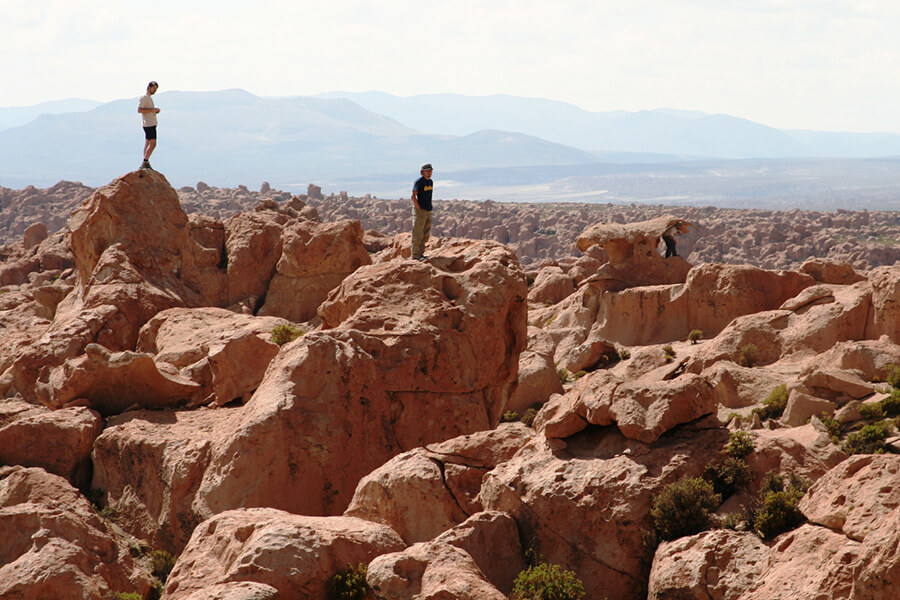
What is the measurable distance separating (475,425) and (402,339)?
2.30m

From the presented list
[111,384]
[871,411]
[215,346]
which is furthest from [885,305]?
[111,384]

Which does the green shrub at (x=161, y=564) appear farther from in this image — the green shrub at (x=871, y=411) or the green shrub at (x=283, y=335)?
the green shrub at (x=871, y=411)

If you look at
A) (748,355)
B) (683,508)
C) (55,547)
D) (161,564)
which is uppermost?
(683,508)

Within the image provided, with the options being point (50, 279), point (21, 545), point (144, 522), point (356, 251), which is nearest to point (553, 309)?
point (356, 251)

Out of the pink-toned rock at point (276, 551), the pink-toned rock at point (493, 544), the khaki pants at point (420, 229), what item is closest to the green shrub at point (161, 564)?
the pink-toned rock at point (276, 551)

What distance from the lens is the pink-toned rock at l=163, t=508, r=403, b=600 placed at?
9.46m

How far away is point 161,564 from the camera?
13.9 meters

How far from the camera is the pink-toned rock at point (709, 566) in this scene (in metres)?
9.42

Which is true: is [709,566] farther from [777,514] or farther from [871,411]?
[871,411]

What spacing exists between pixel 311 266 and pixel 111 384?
38.4 feet

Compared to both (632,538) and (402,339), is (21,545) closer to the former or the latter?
(402,339)

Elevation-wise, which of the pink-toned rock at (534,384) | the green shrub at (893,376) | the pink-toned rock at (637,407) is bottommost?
the pink-toned rock at (534,384)

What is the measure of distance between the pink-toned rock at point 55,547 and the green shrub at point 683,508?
7527 millimetres

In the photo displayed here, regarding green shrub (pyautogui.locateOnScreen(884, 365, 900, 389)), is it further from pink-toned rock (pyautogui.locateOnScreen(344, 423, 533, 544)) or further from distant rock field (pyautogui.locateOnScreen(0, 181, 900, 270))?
distant rock field (pyautogui.locateOnScreen(0, 181, 900, 270))
